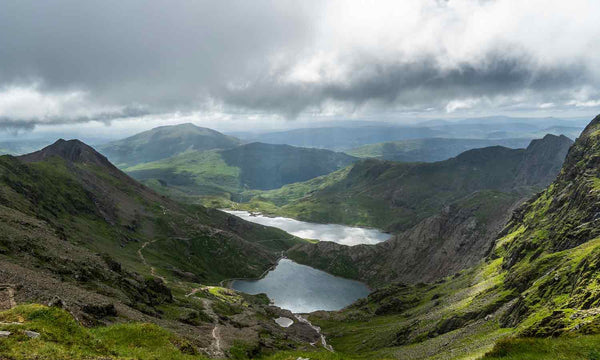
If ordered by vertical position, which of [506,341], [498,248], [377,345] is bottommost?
[377,345]

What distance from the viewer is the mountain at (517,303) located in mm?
36125

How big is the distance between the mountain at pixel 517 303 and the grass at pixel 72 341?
32.0 metres

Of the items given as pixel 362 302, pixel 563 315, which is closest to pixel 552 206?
pixel 362 302

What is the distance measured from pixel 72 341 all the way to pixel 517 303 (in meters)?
78.0

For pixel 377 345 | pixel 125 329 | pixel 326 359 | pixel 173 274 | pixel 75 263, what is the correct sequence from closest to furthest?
pixel 326 359
pixel 125 329
pixel 75 263
pixel 377 345
pixel 173 274

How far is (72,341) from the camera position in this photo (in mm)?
28500

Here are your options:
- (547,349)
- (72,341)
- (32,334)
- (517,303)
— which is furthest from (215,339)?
(517,303)

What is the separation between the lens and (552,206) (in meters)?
150

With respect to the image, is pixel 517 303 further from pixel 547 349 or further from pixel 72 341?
pixel 72 341

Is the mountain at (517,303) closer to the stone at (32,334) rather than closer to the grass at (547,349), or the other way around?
the grass at (547,349)

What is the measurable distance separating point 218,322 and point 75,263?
131ft

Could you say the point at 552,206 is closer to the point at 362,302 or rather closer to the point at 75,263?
the point at 362,302

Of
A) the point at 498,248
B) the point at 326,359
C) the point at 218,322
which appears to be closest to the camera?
the point at 326,359

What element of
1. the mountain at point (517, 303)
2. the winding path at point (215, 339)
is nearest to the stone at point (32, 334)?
the winding path at point (215, 339)
